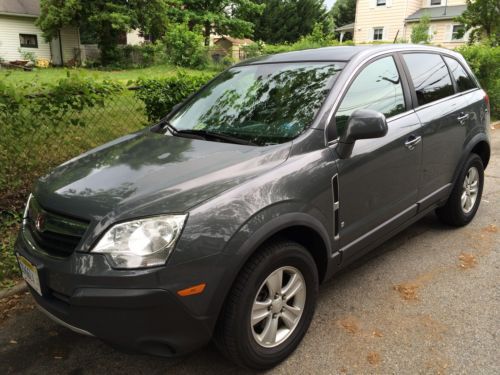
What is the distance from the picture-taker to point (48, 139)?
428cm

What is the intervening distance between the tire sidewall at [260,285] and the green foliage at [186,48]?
756 inches

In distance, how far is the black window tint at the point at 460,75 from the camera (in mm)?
4078

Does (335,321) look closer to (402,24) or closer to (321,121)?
(321,121)

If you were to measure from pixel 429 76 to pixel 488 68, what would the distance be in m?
8.30

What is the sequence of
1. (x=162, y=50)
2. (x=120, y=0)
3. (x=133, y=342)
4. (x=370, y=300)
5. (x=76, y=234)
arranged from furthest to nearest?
(x=120, y=0) < (x=162, y=50) < (x=370, y=300) < (x=76, y=234) < (x=133, y=342)

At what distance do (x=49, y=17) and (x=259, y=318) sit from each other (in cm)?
2675

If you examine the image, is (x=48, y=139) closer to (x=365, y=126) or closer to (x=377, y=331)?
(x=365, y=126)

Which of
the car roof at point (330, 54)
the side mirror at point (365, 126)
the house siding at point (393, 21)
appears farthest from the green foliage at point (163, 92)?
the house siding at point (393, 21)

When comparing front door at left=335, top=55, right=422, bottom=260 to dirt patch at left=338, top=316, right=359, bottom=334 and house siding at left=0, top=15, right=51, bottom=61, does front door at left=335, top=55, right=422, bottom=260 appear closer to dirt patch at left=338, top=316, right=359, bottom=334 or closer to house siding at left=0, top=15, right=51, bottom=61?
dirt patch at left=338, top=316, right=359, bottom=334

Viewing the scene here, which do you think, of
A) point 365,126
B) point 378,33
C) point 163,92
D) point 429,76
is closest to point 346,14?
point 378,33

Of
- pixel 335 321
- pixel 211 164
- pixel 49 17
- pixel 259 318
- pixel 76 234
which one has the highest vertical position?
pixel 49 17

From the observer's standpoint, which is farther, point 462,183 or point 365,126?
point 462,183

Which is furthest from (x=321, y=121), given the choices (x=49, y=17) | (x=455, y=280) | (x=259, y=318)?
(x=49, y=17)

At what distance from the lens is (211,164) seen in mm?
2393
